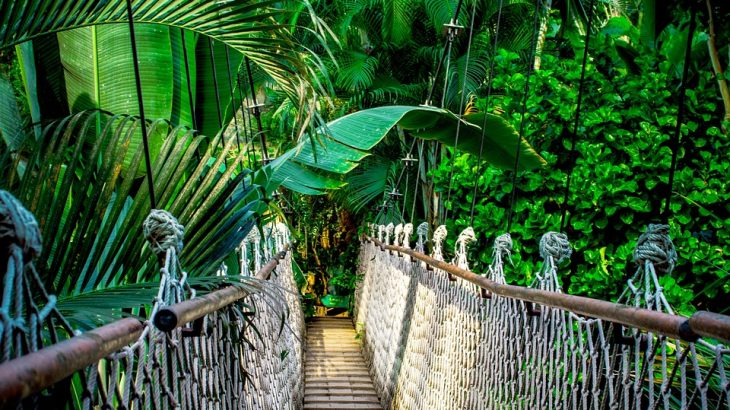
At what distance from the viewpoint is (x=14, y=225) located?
75 cm

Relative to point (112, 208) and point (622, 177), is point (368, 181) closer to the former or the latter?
point (622, 177)

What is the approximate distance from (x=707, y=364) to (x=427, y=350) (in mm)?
1806

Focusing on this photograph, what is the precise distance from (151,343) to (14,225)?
44cm

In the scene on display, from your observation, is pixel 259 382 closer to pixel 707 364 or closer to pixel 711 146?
pixel 707 364

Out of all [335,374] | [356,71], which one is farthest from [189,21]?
[356,71]

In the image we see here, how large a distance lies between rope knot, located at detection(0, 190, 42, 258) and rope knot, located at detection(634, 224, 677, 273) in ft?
3.62

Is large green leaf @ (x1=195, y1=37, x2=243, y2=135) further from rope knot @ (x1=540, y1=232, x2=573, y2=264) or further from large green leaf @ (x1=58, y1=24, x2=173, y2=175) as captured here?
rope knot @ (x1=540, y1=232, x2=573, y2=264)

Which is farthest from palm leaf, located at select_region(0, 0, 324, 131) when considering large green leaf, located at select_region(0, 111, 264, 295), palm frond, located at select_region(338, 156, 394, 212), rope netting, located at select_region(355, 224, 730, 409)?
palm frond, located at select_region(338, 156, 394, 212)

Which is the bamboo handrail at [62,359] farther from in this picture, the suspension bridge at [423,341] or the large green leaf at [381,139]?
the large green leaf at [381,139]

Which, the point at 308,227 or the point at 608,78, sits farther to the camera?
the point at 308,227

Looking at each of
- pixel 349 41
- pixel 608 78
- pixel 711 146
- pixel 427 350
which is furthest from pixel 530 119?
pixel 349 41

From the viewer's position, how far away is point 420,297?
162 inches

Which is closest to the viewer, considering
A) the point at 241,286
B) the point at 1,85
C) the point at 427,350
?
the point at 241,286

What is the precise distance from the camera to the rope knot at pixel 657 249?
1452 millimetres
